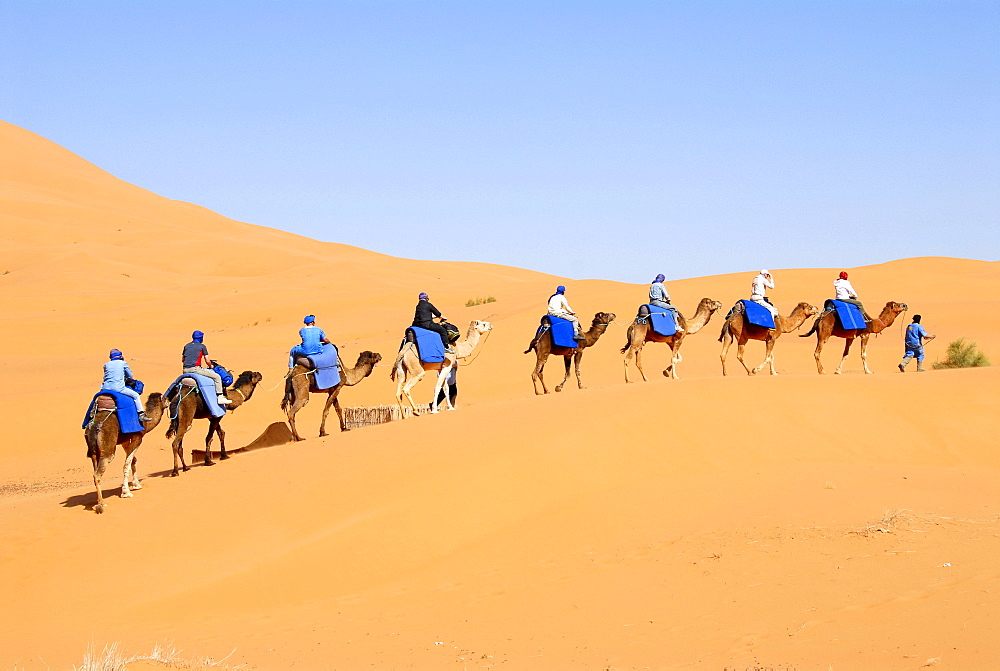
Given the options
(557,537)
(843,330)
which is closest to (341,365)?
(557,537)

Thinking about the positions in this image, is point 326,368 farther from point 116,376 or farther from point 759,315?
point 759,315

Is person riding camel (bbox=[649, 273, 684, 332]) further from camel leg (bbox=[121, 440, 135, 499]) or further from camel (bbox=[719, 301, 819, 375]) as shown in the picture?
camel leg (bbox=[121, 440, 135, 499])

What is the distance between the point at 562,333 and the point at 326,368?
4736 mm

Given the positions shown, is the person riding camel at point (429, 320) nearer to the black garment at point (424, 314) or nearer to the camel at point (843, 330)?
the black garment at point (424, 314)

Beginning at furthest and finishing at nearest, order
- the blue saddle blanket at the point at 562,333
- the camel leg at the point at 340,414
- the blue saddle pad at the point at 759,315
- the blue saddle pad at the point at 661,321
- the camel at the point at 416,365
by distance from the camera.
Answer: the blue saddle pad at the point at 759,315 → the blue saddle pad at the point at 661,321 → the blue saddle blanket at the point at 562,333 → the camel leg at the point at 340,414 → the camel at the point at 416,365

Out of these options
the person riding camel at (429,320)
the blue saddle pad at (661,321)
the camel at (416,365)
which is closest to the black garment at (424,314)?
the person riding camel at (429,320)

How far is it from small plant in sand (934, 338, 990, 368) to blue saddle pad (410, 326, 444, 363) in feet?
49.8

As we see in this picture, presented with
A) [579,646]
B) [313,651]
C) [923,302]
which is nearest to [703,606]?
[579,646]

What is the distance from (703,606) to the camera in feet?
29.4

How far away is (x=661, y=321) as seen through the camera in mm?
19562

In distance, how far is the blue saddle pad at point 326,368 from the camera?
17297mm

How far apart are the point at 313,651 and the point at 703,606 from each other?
368cm

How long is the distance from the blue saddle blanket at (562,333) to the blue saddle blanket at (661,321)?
1.76 meters

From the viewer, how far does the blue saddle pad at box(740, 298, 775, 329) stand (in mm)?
19781
